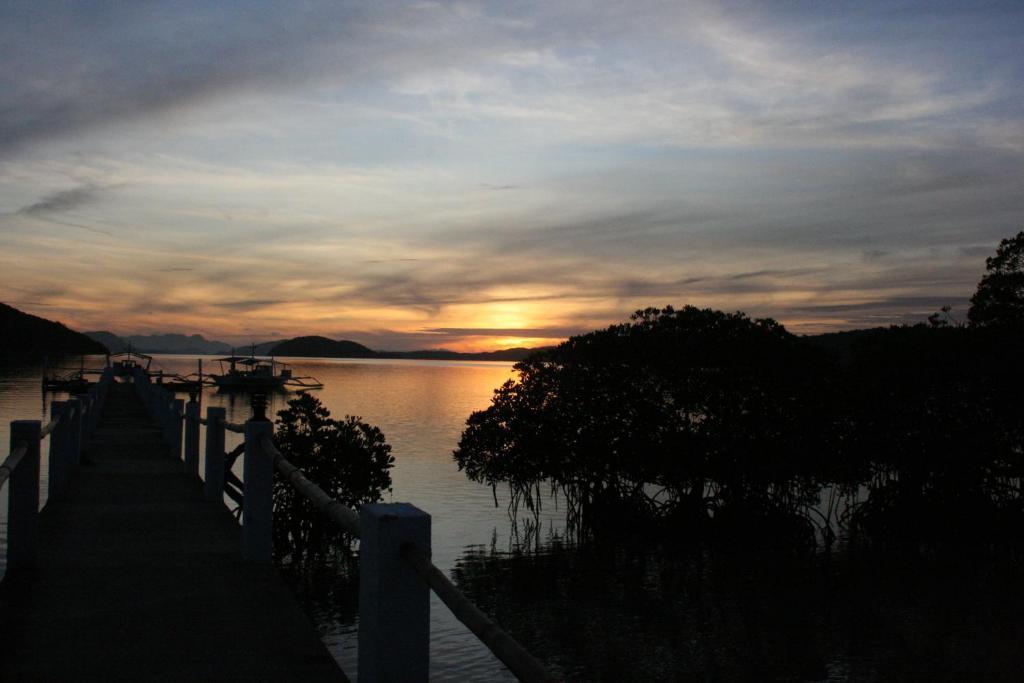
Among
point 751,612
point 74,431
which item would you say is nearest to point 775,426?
point 751,612

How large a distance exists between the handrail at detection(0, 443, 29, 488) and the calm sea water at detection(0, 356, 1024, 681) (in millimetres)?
12300

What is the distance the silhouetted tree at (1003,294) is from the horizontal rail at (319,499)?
2867 cm

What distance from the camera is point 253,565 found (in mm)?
7715

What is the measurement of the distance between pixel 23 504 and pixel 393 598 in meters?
4.80

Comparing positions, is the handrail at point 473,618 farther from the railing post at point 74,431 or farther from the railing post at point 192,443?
the railing post at point 192,443

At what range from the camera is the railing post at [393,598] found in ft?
13.5

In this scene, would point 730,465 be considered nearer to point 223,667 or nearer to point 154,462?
Answer: point 154,462

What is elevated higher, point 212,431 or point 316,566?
point 212,431

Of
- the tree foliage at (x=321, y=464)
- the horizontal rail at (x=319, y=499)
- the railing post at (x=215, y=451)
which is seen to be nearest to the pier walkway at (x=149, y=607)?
the railing post at (x=215, y=451)

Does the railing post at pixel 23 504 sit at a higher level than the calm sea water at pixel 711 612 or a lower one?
higher

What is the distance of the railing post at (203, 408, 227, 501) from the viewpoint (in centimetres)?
1076

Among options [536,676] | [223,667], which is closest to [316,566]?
[223,667]

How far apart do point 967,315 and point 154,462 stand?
87.7 ft

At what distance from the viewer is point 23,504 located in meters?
7.48
